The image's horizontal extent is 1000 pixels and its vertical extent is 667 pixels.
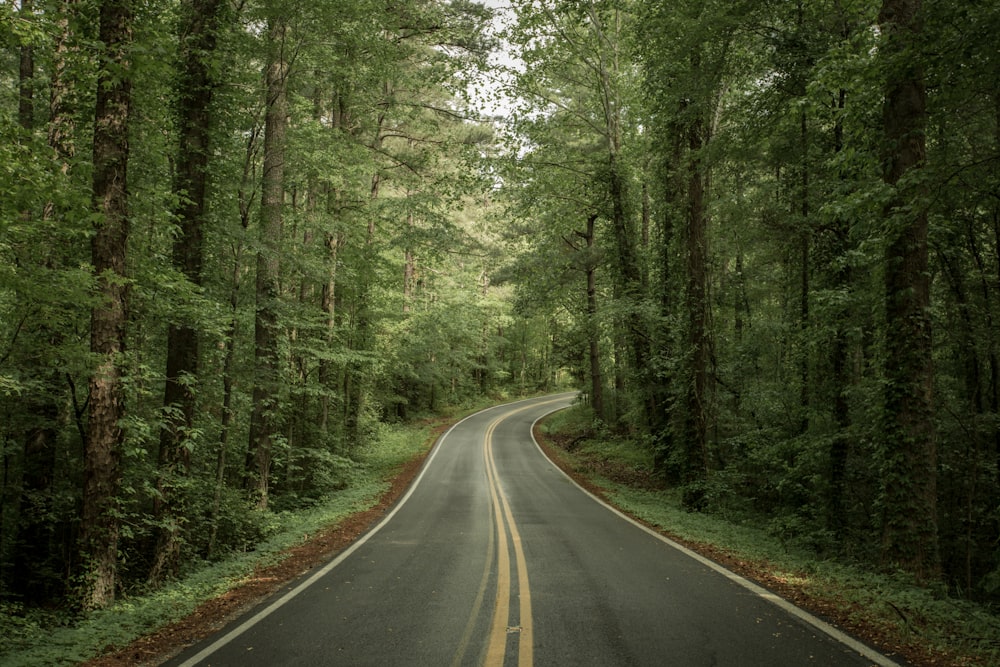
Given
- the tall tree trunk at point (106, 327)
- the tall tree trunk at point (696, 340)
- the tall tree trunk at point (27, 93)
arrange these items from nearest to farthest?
the tall tree trunk at point (106, 327)
the tall tree trunk at point (27, 93)
the tall tree trunk at point (696, 340)

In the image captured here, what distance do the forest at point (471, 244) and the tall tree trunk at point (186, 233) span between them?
0.06 meters

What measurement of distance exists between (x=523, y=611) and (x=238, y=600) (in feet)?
11.4

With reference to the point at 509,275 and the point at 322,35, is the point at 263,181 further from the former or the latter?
the point at 509,275

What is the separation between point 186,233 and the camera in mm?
→ 8445

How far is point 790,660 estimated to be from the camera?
4215mm

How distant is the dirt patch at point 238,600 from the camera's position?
4.59m

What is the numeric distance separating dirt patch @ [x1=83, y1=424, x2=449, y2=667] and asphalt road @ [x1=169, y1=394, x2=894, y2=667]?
0.28 meters

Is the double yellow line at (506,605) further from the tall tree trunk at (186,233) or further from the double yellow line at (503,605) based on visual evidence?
the tall tree trunk at (186,233)

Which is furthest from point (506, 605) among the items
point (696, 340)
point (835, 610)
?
point (696, 340)

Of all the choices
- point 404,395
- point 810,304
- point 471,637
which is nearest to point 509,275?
point 810,304

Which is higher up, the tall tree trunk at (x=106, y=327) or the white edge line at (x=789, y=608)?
the tall tree trunk at (x=106, y=327)

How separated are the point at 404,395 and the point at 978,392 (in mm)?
27247

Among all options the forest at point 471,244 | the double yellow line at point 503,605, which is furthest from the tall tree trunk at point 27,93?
the double yellow line at point 503,605

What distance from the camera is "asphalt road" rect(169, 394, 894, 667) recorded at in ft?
14.3
